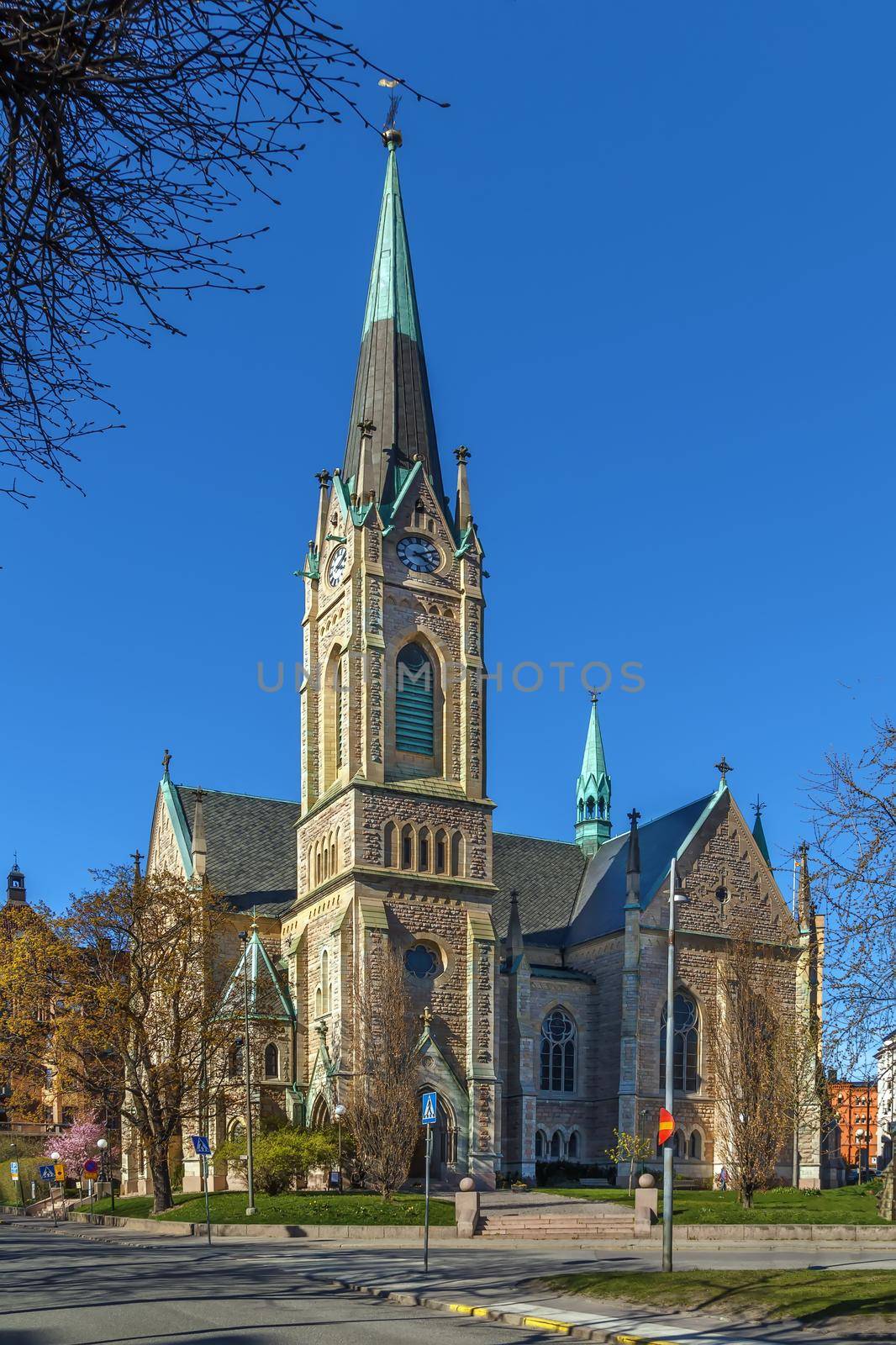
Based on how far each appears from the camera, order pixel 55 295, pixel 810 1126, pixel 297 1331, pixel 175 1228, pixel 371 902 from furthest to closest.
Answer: pixel 371 902
pixel 175 1228
pixel 810 1126
pixel 297 1331
pixel 55 295

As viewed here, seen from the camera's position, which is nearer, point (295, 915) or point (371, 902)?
point (371, 902)

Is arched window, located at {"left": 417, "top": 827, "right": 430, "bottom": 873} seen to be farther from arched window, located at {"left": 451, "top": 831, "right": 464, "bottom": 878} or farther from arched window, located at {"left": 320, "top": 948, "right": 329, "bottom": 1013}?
arched window, located at {"left": 320, "top": 948, "right": 329, "bottom": 1013}

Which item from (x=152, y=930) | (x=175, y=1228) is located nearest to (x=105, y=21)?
(x=175, y=1228)

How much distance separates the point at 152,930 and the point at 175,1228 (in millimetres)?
10847

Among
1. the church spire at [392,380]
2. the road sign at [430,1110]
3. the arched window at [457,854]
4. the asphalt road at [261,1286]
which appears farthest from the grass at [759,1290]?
the church spire at [392,380]

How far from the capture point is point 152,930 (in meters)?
44.0

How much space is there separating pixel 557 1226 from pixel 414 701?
21434 millimetres

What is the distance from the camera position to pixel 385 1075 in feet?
137

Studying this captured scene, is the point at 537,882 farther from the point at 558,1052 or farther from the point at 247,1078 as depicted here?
the point at 247,1078

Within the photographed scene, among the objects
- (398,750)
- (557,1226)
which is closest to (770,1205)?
(557,1226)

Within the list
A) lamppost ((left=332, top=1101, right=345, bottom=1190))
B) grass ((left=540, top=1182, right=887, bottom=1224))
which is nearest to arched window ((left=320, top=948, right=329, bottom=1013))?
lamppost ((left=332, top=1101, right=345, bottom=1190))

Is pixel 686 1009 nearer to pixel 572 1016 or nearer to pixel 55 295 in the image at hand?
pixel 572 1016

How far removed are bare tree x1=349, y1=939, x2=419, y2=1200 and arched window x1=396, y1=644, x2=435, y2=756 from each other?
308 inches

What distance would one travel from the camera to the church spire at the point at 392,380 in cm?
5466
